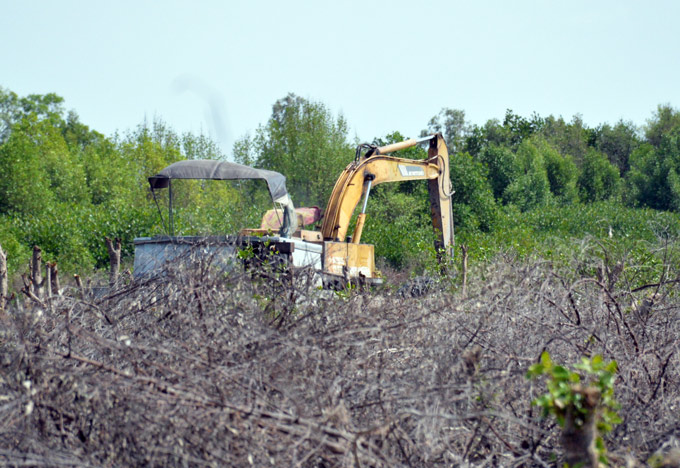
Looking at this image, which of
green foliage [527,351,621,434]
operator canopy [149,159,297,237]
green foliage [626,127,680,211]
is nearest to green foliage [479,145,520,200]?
green foliage [626,127,680,211]

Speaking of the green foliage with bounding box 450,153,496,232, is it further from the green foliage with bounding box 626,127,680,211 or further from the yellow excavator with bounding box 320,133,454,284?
the green foliage with bounding box 626,127,680,211

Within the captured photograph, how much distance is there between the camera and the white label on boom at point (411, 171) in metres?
13.7

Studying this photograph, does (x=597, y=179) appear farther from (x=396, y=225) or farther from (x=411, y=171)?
(x=411, y=171)

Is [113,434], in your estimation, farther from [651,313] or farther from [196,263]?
[651,313]

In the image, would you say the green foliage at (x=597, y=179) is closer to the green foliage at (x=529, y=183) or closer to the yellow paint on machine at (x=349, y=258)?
the green foliage at (x=529, y=183)

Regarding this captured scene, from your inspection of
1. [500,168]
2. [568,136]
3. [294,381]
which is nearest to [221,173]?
[294,381]

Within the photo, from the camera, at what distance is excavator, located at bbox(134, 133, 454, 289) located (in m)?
9.59

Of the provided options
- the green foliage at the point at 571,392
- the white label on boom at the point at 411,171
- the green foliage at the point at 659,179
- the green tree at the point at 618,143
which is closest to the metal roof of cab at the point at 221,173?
the white label on boom at the point at 411,171

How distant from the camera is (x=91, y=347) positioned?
4.27 metres

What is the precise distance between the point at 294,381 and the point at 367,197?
29.0 ft

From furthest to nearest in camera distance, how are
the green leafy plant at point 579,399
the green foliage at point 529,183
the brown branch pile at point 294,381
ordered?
the green foliage at point 529,183 < the brown branch pile at point 294,381 < the green leafy plant at point 579,399

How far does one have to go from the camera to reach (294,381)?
Result: 11.5 ft

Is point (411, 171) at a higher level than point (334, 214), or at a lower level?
higher

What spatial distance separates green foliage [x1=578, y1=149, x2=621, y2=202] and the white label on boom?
1538 inches
